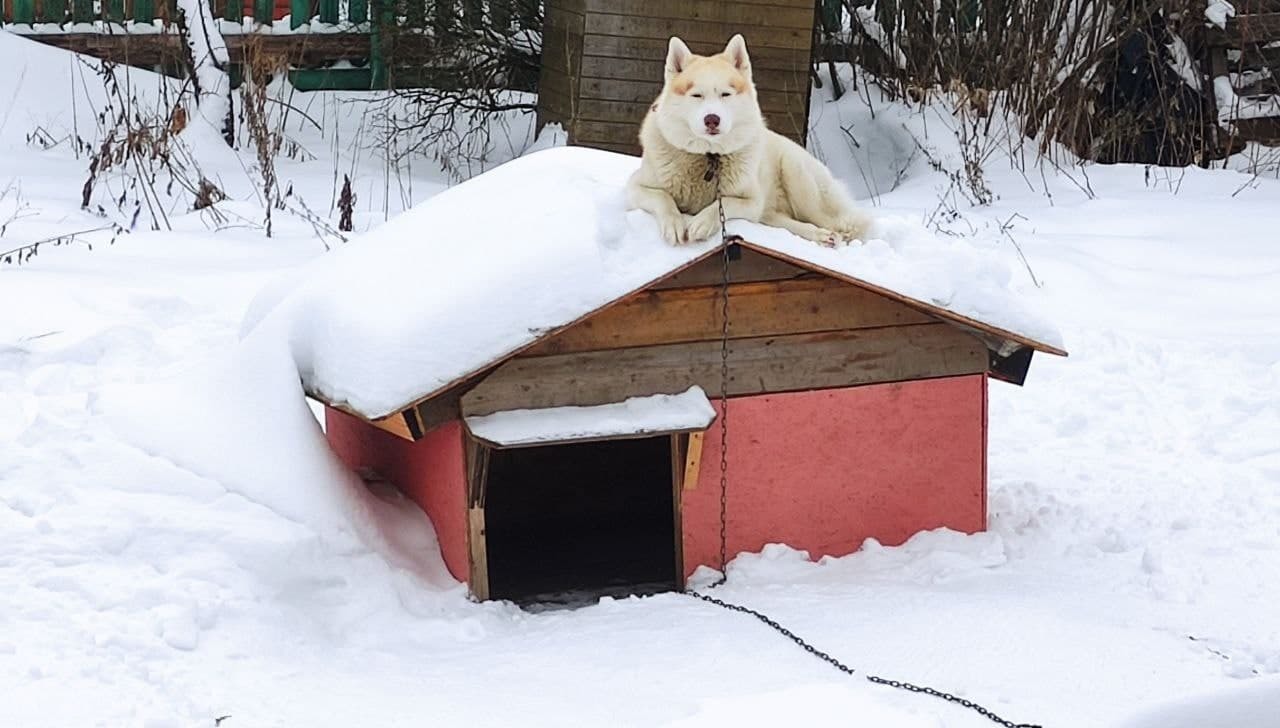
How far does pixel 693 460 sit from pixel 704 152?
93 cm

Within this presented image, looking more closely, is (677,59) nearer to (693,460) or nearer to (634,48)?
(693,460)

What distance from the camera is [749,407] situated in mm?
4691

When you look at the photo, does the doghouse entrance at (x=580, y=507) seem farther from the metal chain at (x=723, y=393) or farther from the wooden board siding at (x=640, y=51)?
the wooden board siding at (x=640, y=51)

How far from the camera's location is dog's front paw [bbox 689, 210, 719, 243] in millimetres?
4473

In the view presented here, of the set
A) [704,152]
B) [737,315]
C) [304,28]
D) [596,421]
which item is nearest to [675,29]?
[304,28]

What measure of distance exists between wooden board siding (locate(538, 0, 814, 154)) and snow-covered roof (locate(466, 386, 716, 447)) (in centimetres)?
643

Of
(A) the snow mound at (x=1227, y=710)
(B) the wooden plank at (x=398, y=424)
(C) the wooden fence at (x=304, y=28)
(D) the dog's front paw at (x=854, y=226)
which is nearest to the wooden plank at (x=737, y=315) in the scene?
(D) the dog's front paw at (x=854, y=226)

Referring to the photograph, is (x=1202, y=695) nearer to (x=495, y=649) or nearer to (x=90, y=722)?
(x=495, y=649)

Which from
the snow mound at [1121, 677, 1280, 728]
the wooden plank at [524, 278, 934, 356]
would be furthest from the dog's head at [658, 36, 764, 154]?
the snow mound at [1121, 677, 1280, 728]

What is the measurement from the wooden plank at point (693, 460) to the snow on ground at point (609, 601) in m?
0.30

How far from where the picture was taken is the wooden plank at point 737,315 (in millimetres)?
4539

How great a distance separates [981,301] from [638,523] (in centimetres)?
183

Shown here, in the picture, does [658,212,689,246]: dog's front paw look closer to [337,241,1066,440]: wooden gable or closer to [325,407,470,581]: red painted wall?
[337,241,1066,440]: wooden gable

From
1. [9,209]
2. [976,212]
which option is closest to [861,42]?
[976,212]
